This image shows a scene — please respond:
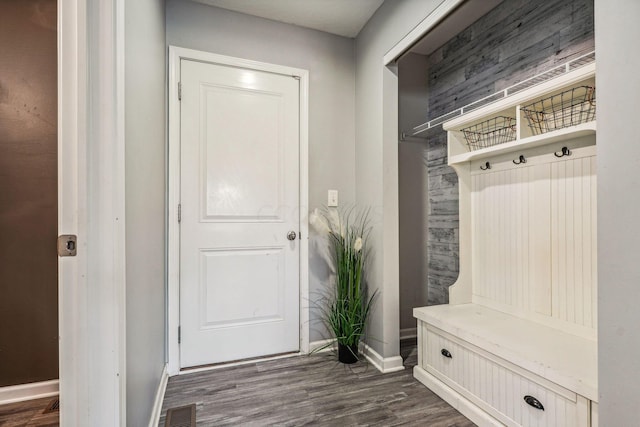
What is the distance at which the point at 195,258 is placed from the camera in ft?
6.90

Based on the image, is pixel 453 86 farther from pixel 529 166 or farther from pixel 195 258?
pixel 195 258

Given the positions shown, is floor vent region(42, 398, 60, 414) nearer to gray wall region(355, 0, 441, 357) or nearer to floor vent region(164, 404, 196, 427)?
floor vent region(164, 404, 196, 427)

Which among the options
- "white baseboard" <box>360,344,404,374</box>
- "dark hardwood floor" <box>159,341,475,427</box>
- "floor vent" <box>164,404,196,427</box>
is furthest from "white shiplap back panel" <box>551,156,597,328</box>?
"floor vent" <box>164,404,196,427</box>

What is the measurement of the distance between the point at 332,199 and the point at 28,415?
84.8 inches

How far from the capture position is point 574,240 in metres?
1.59

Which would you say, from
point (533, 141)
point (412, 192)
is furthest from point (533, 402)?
point (412, 192)

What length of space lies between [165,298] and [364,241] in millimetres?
1406

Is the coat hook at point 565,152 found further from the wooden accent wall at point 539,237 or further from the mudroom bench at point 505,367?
the mudroom bench at point 505,367

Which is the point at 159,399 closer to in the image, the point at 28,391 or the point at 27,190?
the point at 28,391

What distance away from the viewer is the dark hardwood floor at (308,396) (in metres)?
1.57

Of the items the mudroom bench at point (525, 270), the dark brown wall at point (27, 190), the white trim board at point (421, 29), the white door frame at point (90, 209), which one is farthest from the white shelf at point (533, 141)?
the dark brown wall at point (27, 190)

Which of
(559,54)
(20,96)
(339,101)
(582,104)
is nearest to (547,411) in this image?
(582,104)

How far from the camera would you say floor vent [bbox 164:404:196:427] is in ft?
5.04

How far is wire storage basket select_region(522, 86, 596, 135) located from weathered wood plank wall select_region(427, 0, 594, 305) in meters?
0.27
